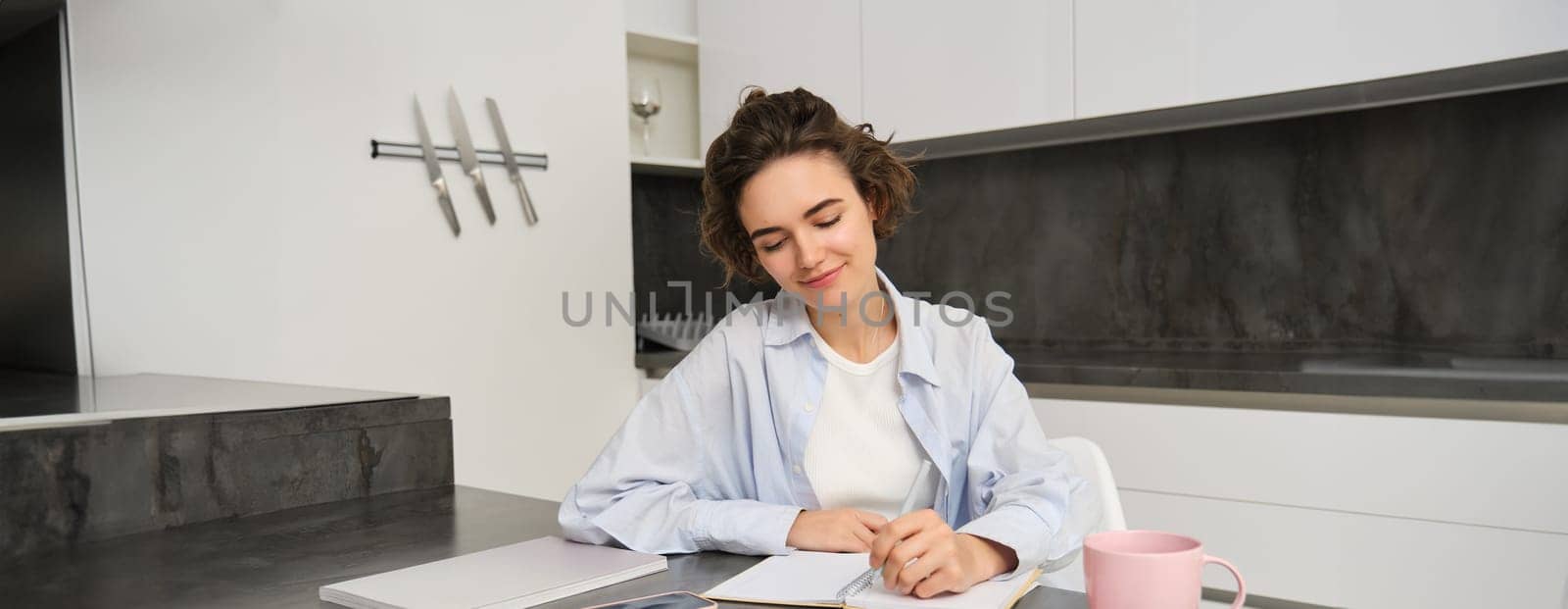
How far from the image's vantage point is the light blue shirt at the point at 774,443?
100cm

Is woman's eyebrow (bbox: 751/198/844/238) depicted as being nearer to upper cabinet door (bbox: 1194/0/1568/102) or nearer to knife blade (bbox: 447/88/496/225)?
upper cabinet door (bbox: 1194/0/1568/102)

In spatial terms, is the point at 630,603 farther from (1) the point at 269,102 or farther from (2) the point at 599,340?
(2) the point at 599,340

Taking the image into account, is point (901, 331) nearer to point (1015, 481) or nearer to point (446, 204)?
point (1015, 481)

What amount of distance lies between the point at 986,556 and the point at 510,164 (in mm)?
1855

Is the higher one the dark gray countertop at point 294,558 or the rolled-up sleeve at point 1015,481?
the rolled-up sleeve at point 1015,481

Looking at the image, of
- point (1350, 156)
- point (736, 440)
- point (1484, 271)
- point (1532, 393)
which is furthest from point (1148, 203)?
point (736, 440)

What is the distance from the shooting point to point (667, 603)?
79 cm

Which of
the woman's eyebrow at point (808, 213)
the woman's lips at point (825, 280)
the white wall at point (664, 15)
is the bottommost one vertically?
the woman's lips at point (825, 280)

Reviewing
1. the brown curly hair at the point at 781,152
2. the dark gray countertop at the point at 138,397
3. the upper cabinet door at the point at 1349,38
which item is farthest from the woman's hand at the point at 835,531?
the upper cabinet door at the point at 1349,38

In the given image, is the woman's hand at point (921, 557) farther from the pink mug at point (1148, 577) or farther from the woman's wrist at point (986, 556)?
the pink mug at point (1148, 577)

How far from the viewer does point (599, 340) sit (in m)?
2.72

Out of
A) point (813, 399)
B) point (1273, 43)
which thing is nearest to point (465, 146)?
point (813, 399)

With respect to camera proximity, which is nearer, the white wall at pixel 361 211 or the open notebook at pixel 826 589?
the open notebook at pixel 826 589

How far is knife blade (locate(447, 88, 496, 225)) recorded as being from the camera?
7.91ft
